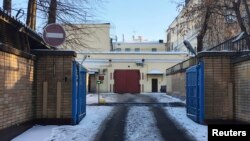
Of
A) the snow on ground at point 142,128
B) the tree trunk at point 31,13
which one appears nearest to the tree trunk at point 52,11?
the tree trunk at point 31,13

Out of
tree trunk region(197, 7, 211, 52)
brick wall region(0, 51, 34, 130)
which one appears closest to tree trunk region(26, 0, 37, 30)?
brick wall region(0, 51, 34, 130)

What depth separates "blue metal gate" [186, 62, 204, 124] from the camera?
49.7 feet

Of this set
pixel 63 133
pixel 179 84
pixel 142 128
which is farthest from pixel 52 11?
pixel 179 84

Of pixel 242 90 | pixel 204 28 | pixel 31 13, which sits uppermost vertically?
pixel 31 13

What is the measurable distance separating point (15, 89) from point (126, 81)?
141 feet

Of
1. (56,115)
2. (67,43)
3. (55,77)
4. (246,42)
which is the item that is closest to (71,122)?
(56,115)

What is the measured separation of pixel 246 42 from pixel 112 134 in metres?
6.64

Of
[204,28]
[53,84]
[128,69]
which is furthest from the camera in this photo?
[128,69]

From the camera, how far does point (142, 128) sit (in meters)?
13.8

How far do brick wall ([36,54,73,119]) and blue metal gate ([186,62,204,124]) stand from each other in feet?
13.8

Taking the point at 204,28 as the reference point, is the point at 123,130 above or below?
below

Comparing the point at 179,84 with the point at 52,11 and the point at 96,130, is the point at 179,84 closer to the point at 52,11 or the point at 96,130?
the point at 52,11

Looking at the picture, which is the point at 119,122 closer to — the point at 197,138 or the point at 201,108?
the point at 201,108

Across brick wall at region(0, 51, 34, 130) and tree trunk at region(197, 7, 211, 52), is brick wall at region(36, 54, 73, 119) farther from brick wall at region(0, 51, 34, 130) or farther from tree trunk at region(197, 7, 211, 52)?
tree trunk at region(197, 7, 211, 52)
